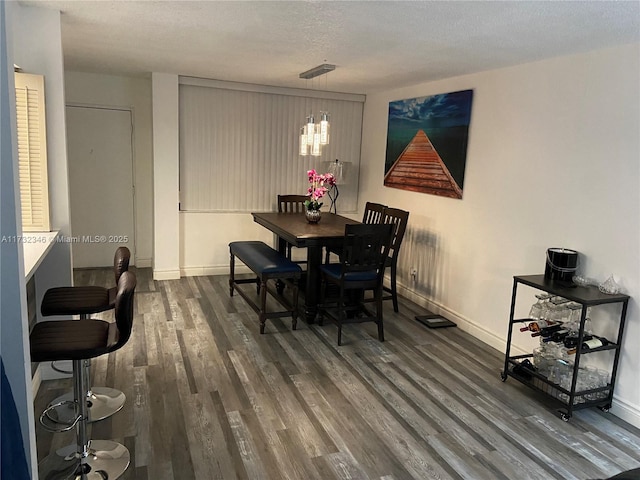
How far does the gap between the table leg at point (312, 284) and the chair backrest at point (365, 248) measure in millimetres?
399

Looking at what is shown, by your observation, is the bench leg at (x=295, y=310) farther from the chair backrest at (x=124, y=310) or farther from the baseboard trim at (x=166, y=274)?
the chair backrest at (x=124, y=310)

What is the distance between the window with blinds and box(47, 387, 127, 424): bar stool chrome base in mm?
1073

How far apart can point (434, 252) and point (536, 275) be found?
4.86ft

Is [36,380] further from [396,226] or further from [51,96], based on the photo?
[396,226]

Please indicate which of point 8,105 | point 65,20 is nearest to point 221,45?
point 65,20

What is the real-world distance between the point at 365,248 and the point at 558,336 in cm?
155

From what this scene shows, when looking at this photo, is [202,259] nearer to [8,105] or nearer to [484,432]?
[484,432]

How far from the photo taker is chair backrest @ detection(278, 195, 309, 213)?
5.45m

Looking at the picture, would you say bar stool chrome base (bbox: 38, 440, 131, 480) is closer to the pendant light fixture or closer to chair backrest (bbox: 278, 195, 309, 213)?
the pendant light fixture

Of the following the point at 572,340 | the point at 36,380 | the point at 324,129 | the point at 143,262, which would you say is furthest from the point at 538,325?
the point at 143,262

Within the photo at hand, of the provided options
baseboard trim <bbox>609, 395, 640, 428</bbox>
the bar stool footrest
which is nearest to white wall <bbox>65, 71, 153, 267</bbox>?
the bar stool footrest

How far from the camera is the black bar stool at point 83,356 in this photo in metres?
2.06

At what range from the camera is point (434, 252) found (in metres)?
4.86

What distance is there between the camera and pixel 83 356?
2.07 metres
